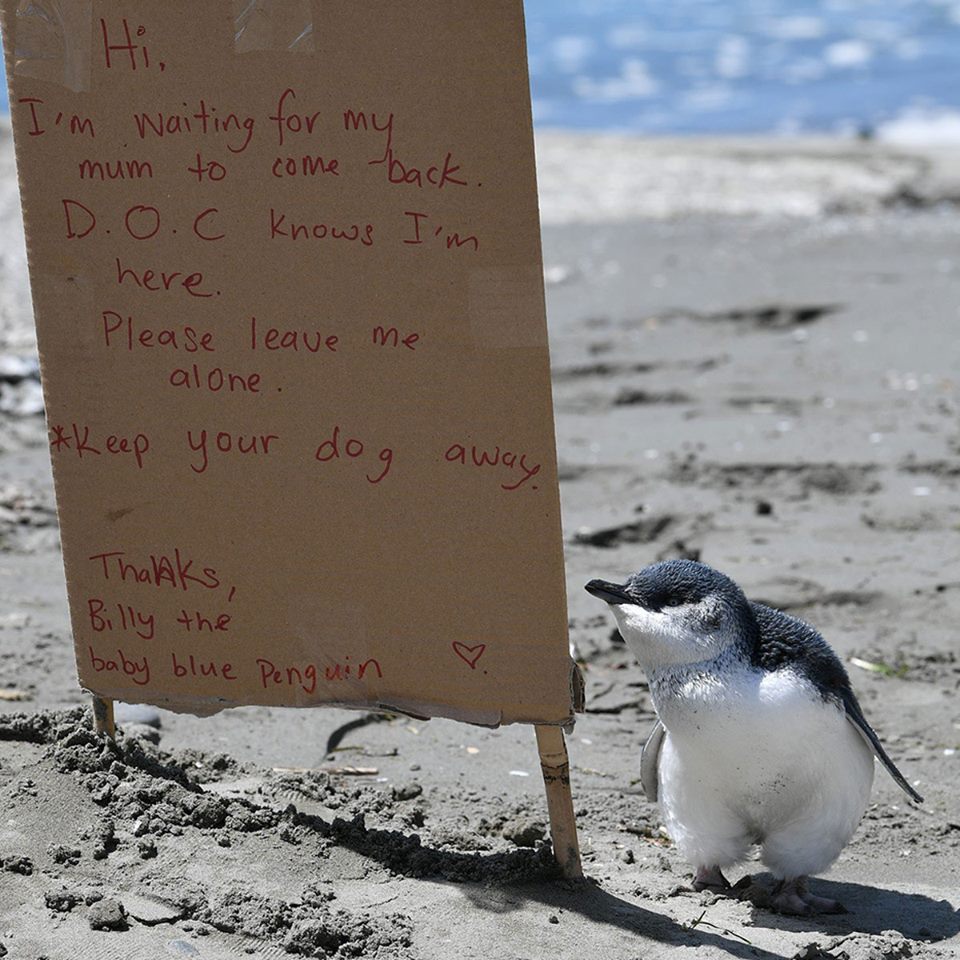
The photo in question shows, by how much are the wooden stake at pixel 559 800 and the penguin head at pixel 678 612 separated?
0.82 ft

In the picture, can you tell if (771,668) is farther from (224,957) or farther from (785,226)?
(785,226)

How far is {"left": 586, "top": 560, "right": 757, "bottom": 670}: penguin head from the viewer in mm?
2877

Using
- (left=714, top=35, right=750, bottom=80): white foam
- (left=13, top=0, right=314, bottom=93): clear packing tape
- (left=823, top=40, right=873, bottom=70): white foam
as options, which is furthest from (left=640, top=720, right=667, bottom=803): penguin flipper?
(left=823, top=40, right=873, bottom=70): white foam

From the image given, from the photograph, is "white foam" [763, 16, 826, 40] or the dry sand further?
"white foam" [763, 16, 826, 40]

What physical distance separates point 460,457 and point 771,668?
76 cm

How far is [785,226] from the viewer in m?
10.3

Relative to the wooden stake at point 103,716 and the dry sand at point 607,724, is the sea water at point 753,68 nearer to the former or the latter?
the dry sand at point 607,724

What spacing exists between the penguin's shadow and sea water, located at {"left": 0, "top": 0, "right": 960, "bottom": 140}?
14.5m

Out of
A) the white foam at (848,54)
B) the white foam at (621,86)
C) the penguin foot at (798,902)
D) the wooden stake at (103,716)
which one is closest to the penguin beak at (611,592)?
→ the penguin foot at (798,902)

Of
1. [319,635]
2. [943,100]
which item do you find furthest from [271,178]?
[943,100]

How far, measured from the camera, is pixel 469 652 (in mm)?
2932

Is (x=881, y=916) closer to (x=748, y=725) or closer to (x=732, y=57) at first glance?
(x=748, y=725)

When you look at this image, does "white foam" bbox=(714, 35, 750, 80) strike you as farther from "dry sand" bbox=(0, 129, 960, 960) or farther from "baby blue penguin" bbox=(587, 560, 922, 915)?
"baby blue penguin" bbox=(587, 560, 922, 915)

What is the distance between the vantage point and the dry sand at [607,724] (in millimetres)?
2721
